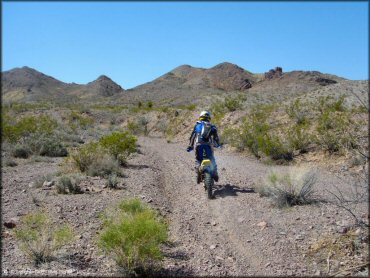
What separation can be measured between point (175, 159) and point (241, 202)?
24.8 feet

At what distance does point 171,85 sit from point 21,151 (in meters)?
88.6

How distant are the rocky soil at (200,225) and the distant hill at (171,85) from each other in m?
69.2

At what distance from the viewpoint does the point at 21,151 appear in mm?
15711

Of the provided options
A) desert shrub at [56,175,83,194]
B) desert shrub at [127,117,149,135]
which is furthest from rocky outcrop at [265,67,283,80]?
desert shrub at [56,175,83,194]

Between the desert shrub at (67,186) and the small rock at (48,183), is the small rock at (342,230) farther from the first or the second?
the small rock at (48,183)

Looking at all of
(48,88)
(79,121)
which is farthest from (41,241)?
(48,88)

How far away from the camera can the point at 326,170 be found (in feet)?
42.6

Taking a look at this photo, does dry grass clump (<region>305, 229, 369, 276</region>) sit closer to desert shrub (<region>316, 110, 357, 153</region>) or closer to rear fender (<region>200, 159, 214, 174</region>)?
rear fender (<region>200, 159, 214, 174</region>)

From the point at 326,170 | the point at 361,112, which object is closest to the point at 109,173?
the point at 326,170

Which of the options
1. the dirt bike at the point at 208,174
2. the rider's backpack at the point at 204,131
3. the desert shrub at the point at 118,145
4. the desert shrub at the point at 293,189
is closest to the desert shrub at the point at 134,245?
the desert shrub at the point at 293,189

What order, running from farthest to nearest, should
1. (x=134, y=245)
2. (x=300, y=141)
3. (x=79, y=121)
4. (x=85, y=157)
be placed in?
1. (x=79, y=121)
2. (x=300, y=141)
3. (x=85, y=157)
4. (x=134, y=245)

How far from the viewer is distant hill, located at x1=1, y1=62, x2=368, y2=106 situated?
86.4 meters

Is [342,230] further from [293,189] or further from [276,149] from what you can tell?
[276,149]

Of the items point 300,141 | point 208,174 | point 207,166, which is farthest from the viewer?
point 300,141
